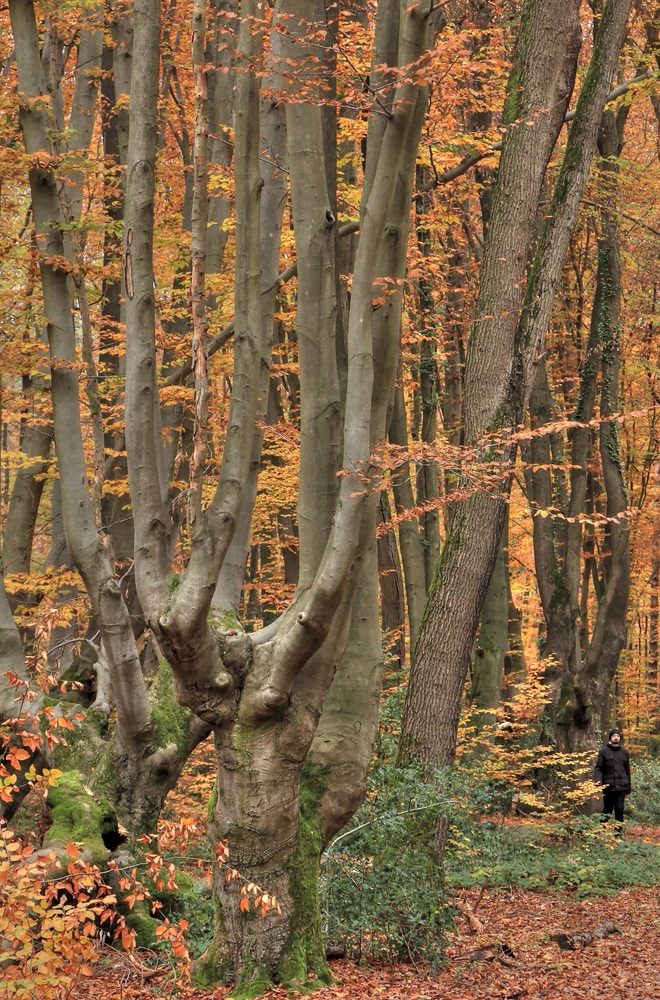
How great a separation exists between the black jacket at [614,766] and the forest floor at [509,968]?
3420mm

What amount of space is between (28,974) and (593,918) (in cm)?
657

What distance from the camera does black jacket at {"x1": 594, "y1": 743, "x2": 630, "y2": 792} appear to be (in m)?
13.1

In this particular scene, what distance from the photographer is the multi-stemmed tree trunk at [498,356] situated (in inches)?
325

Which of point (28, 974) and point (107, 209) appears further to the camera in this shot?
point (107, 209)

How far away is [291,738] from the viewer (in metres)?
6.06

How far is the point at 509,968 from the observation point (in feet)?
23.5

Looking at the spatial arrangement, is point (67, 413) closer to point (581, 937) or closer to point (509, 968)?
point (509, 968)

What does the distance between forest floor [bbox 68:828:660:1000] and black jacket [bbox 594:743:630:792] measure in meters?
3.42

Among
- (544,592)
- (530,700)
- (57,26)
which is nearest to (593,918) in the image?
(530,700)

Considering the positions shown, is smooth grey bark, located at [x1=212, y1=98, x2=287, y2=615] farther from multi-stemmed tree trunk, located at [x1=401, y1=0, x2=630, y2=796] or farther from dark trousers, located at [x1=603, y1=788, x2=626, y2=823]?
dark trousers, located at [x1=603, y1=788, x2=626, y2=823]


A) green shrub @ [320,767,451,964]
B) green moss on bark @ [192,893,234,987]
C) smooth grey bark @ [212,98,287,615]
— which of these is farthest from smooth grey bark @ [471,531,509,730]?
green moss on bark @ [192,893,234,987]

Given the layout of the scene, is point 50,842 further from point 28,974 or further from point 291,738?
point 28,974

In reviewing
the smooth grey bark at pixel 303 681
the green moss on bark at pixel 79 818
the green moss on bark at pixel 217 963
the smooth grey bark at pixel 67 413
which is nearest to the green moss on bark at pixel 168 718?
the smooth grey bark at pixel 67 413

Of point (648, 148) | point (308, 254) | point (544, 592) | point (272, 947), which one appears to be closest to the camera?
point (272, 947)
